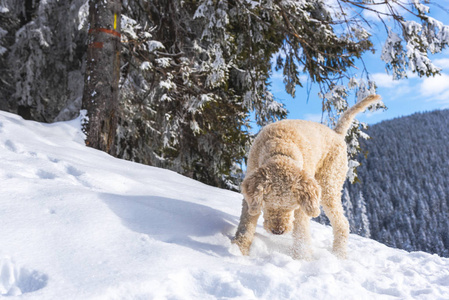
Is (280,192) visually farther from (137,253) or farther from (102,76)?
(102,76)

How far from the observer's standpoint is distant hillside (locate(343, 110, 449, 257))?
59750mm

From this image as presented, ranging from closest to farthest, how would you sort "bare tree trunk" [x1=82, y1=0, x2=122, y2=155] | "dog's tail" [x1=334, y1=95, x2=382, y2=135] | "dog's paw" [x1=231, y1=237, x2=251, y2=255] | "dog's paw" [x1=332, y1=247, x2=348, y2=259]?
1. "dog's paw" [x1=231, y1=237, x2=251, y2=255]
2. "dog's paw" [x1=332, y1=247, x2=348, y2=259]
3. "dog's tail" [x1=334, y1=95, x2=382, y2=135]
4. "bare tree trunk" [x1=82, y1=0, x2=122, y2=155]

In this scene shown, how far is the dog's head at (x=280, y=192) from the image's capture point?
2773 mm

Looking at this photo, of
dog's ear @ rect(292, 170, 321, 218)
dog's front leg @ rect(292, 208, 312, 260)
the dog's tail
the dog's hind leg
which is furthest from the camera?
the dog's tail

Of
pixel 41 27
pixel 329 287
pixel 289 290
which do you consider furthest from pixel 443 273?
pixel 41 27

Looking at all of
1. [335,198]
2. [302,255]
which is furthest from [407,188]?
[302,255]

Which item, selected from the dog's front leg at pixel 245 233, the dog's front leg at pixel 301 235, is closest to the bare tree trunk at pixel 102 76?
the dog's front leg at pixel 245 233

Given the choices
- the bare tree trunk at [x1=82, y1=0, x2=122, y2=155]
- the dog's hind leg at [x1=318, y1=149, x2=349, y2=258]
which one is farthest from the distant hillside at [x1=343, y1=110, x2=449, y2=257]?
the dog's hind leg at [x1=318, y1=149, x2=349, y2=258]

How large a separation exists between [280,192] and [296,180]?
0.17 meters

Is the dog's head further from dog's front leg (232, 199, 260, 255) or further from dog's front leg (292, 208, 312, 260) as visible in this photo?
dog's front leg (292, 208, 312, 260)

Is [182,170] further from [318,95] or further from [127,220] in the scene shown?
[127,220]

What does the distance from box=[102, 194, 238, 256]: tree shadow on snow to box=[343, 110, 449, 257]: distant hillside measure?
52.2m

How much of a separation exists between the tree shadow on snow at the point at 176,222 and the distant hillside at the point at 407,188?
52240 millimetres

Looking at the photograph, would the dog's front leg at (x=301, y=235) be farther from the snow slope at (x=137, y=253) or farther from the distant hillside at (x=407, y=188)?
the distant hillside at (x=407, y=188)
